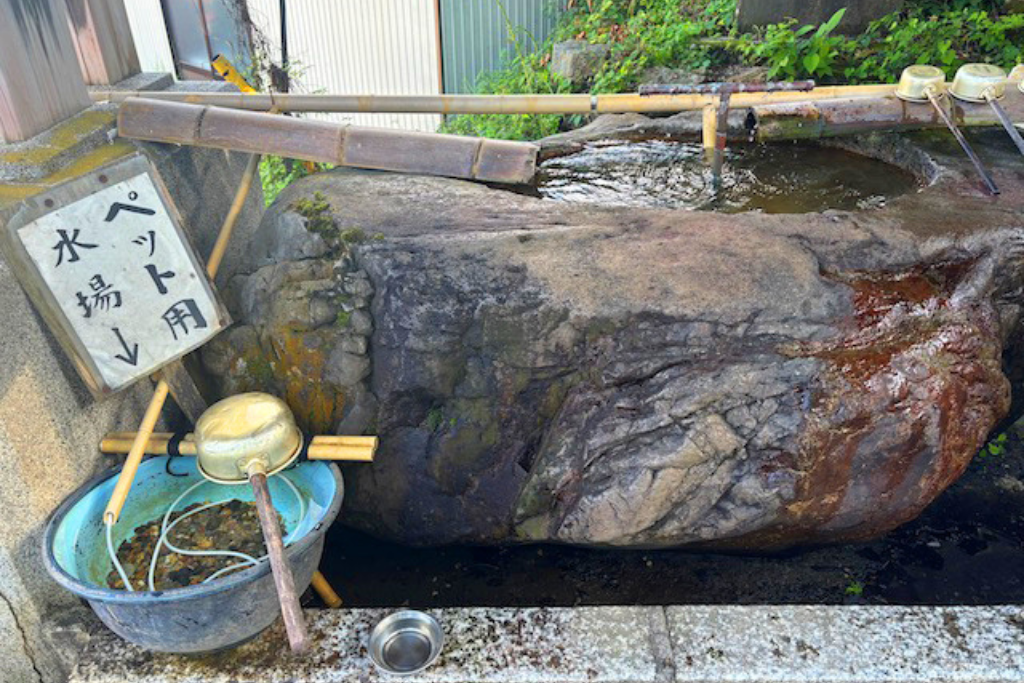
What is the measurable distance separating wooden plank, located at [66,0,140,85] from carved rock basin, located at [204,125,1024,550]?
48.5 inches

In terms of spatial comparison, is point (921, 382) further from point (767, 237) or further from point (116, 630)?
point (116, 630)

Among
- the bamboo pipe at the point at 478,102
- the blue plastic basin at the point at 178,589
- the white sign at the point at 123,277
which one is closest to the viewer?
the blue plastic basin at the point at 178,589

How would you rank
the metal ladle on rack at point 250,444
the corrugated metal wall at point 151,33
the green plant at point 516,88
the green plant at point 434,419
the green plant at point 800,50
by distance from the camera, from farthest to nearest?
1. the corrugated metal wall at point 151,33
2. the green plant at point 516,88
3. the green plant at point 800,50
4. the green plant at point 434,419
5. the metal ladle on rack at point 250,444

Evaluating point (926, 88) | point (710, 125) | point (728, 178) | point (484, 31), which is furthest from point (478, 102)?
point (484, 31)

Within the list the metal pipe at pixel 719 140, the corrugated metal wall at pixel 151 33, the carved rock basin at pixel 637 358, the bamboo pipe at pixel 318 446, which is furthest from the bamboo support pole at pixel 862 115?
the corrugated metal wall at pixel 151 33

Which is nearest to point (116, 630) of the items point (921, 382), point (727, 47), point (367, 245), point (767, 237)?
point (367, 245)

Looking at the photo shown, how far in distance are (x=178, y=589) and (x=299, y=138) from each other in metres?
1.91

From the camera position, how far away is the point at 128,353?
298 centimetres

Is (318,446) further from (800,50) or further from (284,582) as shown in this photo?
(800,50)

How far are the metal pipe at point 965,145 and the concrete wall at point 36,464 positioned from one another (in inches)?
159

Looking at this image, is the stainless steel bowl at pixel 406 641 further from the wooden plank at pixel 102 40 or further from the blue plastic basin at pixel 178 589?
the wooden plank at pixel 102 40

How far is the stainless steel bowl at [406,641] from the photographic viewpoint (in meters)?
2.85

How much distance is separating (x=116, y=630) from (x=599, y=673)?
1.79 metres

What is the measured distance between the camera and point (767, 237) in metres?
3.29
